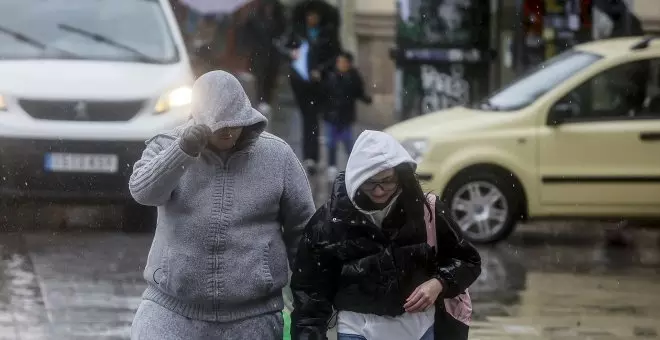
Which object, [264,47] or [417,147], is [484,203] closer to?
[417,147]

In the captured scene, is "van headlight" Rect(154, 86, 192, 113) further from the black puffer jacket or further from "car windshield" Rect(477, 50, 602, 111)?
the black puffer jacket

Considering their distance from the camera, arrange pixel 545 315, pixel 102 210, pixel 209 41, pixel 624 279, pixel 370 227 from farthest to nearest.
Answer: pixel 209 41 → pixel 102 210 → pixel 624 279 → pixel 545 315 → pixel 370 227

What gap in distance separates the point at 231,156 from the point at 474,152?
743 centimetres

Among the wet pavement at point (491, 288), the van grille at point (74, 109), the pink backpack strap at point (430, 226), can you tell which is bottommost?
the wet pavement at point (491, 288)

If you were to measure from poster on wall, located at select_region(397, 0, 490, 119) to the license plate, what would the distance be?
8064mm

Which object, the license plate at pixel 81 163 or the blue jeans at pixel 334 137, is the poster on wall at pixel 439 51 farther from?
the license plate at pixel 81 163

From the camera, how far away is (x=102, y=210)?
41.5ft

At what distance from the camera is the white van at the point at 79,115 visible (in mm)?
11102

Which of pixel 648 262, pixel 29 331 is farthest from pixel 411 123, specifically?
pixel 29 331

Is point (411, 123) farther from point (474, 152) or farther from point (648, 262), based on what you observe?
point (648, 262)

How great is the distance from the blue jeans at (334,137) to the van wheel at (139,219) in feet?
13.6

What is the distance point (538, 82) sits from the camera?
40.8 ft

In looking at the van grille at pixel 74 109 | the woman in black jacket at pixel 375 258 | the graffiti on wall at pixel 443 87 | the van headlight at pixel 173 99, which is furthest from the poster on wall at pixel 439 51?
the woman in black jacket at pixel 375 258

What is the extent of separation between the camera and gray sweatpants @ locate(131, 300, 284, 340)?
15.1 ft
